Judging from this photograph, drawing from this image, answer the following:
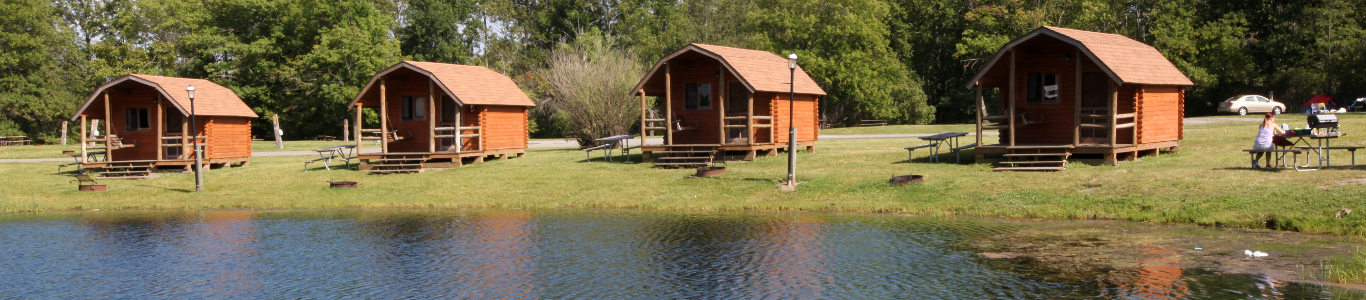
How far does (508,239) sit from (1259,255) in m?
12.4

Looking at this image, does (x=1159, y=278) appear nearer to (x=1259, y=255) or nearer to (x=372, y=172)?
(x=1259, y=255)

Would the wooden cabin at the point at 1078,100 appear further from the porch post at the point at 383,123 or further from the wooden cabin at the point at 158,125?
the wooden cabin at the point at 158,125

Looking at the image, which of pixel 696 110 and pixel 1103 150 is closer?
pixel 1103 150

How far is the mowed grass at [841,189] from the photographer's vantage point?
20359mm

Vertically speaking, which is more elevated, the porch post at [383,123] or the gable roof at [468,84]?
the gable roof at [468,84]

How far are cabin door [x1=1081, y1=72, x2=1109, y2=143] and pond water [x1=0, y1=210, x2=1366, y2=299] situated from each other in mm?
9347

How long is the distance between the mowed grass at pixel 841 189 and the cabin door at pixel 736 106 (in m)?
2.09

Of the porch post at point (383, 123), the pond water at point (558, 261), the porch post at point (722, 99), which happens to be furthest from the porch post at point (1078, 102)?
the porch post at point (383, 123)

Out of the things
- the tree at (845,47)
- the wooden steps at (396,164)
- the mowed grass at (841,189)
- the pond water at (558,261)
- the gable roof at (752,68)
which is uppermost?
the tree at (845,47)

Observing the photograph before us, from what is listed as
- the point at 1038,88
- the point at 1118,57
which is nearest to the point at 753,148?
the point at 1038,88

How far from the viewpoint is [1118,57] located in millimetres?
27766

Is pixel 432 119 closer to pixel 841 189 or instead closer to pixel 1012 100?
pixel 841 189

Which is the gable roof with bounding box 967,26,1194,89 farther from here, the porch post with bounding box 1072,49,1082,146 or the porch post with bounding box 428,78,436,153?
the porch post with bounding box 428,78,436,153

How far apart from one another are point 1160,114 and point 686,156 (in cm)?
1362
